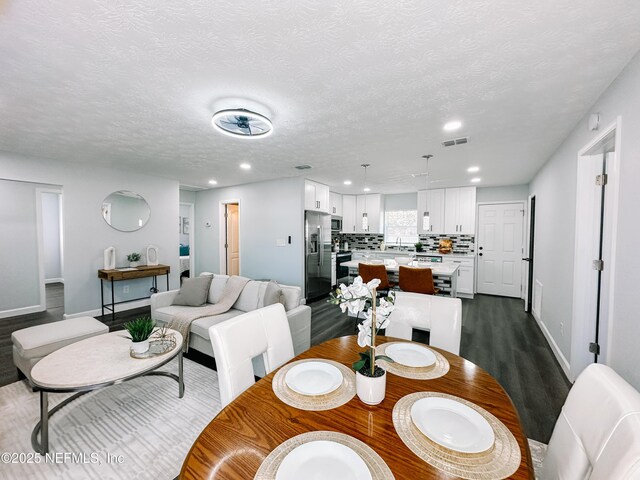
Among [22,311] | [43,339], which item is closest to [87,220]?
[22,311]

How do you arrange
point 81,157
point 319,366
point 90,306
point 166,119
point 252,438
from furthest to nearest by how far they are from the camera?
point 90,306
point 81,157
point 166,119
point 319,366
point 252,438

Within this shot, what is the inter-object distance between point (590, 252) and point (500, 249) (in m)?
3.71

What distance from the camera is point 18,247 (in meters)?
4.43

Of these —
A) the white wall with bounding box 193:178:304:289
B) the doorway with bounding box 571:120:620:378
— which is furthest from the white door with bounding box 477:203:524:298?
the white wall with bounding box 193:178:304:289

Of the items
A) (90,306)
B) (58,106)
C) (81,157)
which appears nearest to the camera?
(58,106)

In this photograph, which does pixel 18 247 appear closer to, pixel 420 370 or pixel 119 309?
pixel 119 309

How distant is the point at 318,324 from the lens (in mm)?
4062

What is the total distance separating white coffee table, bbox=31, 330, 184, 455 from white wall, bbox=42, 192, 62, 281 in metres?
6.41

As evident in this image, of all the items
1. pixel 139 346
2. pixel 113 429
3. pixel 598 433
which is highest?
pixel 598 433

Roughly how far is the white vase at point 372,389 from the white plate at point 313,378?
0.15 metres

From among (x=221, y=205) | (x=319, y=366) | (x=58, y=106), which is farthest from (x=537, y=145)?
(x=221, y=205)

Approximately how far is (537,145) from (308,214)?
3544 millimetres

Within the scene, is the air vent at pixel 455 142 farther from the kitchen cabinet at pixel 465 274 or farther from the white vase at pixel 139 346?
the white vase at pixel 139 346

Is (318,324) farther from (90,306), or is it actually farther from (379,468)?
(90,306)
